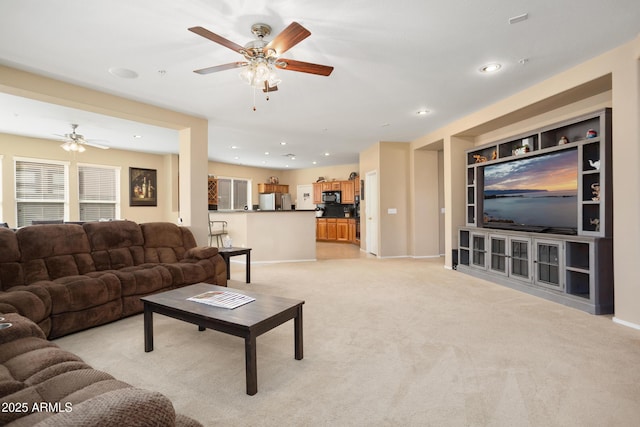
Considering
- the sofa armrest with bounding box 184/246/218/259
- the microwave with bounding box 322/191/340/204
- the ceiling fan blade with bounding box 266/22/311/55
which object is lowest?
the sofa armrest with bounding box 184/246/218/259

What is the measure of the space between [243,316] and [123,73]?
3.11 m

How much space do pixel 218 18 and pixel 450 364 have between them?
319cm

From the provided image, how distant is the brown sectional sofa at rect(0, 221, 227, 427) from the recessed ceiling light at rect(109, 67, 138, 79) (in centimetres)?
174

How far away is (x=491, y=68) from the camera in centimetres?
339

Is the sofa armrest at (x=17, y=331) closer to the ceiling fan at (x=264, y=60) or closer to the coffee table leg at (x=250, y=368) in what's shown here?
the coffee table leg at (x=250, y=368)

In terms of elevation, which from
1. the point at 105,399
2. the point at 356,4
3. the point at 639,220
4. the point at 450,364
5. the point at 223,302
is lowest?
the point at 450,364

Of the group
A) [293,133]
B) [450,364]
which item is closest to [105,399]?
[450,364]

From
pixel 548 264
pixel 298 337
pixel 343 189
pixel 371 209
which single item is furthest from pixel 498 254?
pixel 343 189

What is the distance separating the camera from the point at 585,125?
3.79 m

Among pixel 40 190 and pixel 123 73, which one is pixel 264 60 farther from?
pixel 40 190

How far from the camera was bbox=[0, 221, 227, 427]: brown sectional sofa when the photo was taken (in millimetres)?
866

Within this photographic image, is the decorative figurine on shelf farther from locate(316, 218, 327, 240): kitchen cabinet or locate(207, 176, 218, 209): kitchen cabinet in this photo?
locate(207, 176, 218, 209): kitchen cabinet

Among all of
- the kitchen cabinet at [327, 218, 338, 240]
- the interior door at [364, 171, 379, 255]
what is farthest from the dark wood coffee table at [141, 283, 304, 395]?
the kitchen cabinet at [327, 218, 338, 240]

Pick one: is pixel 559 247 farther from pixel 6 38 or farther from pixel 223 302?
pixel 6 38
